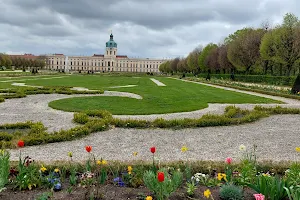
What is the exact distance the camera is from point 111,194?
378cm

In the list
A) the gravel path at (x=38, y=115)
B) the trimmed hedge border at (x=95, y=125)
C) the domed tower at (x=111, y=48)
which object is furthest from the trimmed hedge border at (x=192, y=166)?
the domed tower at (x=111, y=48)

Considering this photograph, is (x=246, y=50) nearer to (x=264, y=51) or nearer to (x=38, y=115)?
(x=264, y=51)

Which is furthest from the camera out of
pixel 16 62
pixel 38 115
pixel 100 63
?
pixel 100 63

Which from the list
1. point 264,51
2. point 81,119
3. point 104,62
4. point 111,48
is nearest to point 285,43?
point 264,51

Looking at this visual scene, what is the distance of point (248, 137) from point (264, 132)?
94 centimetres

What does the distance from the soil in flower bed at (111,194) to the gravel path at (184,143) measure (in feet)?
6.53

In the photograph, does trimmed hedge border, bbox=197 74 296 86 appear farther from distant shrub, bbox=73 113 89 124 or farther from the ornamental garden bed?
the ornamental garden bed

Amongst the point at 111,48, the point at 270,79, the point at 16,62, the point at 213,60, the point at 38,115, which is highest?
the point at 111,48

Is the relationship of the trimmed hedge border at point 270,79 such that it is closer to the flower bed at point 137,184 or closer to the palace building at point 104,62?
the flower bed at point 137,184

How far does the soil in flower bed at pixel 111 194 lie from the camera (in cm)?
366

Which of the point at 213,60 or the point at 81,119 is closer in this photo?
the point at 81,119

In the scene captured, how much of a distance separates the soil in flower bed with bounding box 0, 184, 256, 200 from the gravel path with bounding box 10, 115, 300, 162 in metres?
1.99

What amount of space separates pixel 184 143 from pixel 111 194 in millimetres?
3873

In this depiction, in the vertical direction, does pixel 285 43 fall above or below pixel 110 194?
above
